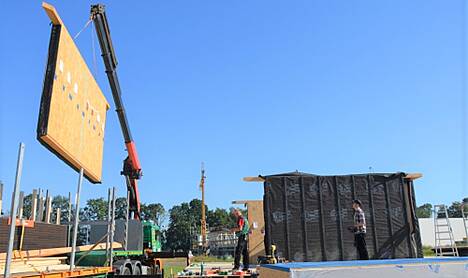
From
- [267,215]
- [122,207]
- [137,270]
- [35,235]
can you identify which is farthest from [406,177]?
[122,207]

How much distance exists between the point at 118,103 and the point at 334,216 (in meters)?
9.40

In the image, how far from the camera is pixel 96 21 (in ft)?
40.3

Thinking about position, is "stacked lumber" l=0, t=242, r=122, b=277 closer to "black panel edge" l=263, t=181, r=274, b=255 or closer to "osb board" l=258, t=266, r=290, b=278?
"osb board" l=258, t=266, r=290, b=278

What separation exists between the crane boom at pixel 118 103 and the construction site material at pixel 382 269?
1052 centimetres

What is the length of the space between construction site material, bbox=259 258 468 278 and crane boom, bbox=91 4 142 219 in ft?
34.5

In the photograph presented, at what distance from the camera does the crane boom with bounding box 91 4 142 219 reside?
12453 mm

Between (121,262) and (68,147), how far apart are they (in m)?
4.12

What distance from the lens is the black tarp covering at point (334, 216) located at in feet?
35.8

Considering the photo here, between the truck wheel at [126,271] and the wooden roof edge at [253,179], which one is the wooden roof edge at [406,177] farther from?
the truck wheel at [126,271]

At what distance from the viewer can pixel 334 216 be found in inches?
435

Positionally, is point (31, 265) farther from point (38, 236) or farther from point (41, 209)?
point (41, 209)

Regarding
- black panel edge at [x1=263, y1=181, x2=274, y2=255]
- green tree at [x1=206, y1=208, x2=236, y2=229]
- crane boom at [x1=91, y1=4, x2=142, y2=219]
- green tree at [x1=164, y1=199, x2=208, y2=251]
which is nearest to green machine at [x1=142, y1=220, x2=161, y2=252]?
crane boom at [x1=91, y1=4, x2=142, y2=219]

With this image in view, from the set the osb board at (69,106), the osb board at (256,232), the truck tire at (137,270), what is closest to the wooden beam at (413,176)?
the truck tire at (137,270)

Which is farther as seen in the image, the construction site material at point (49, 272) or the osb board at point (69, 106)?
the osb board at point (69, 106)
